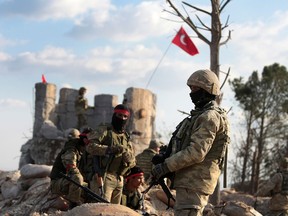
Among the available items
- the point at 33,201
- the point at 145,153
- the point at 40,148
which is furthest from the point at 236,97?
the point at 33,201

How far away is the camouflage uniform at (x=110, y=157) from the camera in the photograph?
670cm

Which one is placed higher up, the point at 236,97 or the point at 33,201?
the point at 236,97

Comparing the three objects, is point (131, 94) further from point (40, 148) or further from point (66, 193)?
point (66, 193)

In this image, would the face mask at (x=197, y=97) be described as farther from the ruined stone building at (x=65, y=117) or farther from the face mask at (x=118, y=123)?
the ruined stone building at (x=65, y=117)

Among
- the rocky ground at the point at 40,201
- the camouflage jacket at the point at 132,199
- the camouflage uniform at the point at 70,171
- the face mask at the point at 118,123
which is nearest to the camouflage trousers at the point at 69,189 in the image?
the camouflage uniform at the point at 70,171

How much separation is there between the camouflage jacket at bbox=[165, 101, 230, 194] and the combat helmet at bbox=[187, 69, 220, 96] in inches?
4.2

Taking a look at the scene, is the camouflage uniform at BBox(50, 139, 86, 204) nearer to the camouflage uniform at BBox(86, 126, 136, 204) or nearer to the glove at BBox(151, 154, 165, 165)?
the camouflage uniform at BBox(86, 126, 136, 204)

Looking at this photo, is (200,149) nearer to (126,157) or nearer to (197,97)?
(197,97)

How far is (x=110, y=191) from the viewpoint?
6832 millimetres

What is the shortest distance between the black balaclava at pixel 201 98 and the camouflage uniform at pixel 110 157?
251cm

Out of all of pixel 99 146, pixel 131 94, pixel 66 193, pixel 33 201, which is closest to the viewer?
pixel 99 146

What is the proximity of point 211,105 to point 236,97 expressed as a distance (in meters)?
18.0

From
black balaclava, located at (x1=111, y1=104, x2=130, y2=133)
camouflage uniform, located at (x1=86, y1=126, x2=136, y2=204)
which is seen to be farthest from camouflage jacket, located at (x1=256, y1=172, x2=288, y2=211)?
black balaclava, located at (x1=111, y1=104, x2=130, y2=133)

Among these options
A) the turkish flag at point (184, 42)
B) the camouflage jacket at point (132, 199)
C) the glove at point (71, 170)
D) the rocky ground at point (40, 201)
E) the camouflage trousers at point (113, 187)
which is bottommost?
the rocky ground at point (40, 201)
